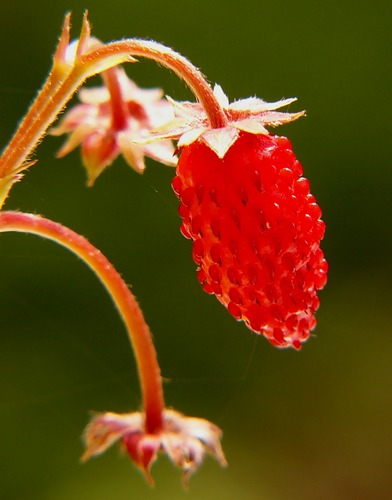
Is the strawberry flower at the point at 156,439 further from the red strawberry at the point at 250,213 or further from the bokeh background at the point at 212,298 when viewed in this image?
the bokeh background at the point at 212,298

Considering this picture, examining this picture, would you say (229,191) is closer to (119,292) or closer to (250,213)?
(250,213)

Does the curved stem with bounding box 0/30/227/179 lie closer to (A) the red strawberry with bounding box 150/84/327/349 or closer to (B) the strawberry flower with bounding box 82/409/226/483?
(A) the red strawberry with bounding box 150/84/327/349

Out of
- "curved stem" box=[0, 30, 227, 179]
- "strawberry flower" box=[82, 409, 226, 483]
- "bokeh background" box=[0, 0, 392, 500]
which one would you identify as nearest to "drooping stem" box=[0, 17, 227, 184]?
"curved stem" box=[0, 30, 227, 179]

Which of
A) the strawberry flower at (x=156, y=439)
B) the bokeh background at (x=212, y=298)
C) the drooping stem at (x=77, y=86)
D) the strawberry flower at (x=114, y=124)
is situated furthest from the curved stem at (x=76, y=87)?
the bokeh background at (x=212, y=298)

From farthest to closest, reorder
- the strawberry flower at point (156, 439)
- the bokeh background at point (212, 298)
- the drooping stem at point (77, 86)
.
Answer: the bokeh background at point (212, 298) < the strawberry flower at point (156, 439) < the drooping stem at point (77, 86)

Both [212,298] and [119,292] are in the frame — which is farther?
[212,298]

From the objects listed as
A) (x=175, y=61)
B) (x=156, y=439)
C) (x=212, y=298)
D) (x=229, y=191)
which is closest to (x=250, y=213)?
(x=229, y=191)
